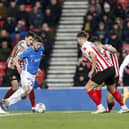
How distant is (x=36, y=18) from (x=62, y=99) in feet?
16.5

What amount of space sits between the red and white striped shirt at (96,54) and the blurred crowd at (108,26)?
5319 mm

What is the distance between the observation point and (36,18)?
2511cm

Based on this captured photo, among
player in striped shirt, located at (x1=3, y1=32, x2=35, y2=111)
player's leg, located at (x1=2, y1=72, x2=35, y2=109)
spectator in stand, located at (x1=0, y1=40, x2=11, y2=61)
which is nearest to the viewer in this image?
player's leg, located at (x1=2, y1=72, x2=35, y2=109)

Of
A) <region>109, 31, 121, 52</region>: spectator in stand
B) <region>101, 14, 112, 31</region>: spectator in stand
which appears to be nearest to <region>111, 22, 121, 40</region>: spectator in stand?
<region>101, 14, 112, 31</region>: spectator in stand

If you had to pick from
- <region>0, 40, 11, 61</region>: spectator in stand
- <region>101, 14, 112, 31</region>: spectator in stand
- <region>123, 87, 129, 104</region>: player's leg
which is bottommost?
<region>123, 87, 129, 104</region>: player's leg

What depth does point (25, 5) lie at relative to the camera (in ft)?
85.8

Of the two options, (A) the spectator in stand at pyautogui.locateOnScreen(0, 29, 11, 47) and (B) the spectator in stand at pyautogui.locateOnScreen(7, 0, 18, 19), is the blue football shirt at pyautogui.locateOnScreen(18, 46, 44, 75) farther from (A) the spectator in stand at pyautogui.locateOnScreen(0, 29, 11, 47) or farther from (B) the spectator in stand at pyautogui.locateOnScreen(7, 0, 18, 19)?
(B) the spectator in stand at pyautogui.locateOnScreen(7, 0, 18, 19)

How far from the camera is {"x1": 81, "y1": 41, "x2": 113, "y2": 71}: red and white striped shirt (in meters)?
16.5

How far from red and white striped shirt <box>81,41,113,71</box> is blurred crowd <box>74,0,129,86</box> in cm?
532

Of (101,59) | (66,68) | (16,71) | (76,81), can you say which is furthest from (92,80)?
(66,68)

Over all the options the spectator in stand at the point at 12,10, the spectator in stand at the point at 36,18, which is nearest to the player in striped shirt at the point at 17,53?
the spectator in stand at the point at 36,18

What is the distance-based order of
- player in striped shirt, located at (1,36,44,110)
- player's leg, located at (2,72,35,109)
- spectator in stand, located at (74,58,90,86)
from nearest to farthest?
player's leg, located at (2,72,35,109)
player in striped shirt, located at (1,36,44,110)
spectator in stand, located at (74,58,90,86)

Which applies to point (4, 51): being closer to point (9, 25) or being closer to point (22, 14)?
point (9, 25)

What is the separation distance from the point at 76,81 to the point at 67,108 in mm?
1990
